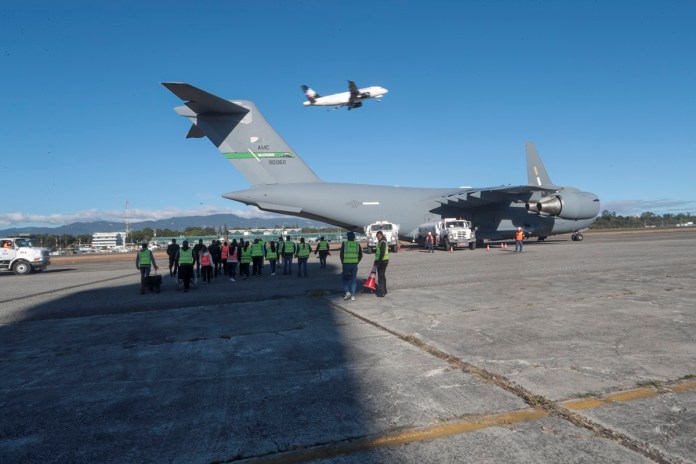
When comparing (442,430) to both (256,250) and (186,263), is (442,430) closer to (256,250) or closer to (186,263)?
(186,263)

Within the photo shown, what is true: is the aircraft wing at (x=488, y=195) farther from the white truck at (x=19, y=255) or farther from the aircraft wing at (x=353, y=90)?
the white truck at (x=19, y=255)

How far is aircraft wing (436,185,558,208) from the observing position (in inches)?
1035

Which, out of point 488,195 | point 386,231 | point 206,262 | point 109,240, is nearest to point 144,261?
point 206,262

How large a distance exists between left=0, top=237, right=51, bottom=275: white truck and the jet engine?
28.2 m

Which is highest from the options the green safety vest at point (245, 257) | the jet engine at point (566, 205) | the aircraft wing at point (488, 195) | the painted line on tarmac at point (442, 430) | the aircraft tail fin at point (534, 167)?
the aircraft tail fin at point (534, 167)

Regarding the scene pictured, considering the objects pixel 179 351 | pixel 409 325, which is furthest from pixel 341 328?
pixel 179 351

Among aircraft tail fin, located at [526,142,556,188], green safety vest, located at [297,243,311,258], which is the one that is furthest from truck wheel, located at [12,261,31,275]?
aircraft tail fin, located at [526,142,556,188]

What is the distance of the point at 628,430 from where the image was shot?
309 cm

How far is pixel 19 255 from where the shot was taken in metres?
21.2

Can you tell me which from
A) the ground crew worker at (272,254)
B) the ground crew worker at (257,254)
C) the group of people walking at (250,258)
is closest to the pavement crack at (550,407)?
the group of people walking at (250,258)

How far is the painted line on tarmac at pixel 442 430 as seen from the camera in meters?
2.90

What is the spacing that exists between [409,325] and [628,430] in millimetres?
3805

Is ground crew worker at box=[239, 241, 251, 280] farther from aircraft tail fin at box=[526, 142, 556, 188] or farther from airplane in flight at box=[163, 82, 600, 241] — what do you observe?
aircraft tail fin at box=[526, 142, 556, 188]

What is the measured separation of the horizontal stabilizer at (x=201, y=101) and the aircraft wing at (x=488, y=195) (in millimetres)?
14253
